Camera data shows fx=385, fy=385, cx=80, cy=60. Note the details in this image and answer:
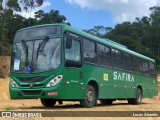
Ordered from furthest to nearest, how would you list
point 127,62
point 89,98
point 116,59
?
1. point 127,62
2. point 116,59
3. point 89,98

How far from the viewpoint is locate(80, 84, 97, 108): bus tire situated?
48.7 feet

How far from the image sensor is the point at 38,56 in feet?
45.0

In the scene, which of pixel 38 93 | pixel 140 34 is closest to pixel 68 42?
pixel 38 93

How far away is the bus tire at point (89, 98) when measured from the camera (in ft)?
48.7

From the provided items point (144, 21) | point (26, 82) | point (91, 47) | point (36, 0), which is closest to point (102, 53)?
point (91, 47)

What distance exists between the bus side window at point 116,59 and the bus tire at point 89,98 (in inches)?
109

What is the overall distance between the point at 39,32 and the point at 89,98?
131 inches

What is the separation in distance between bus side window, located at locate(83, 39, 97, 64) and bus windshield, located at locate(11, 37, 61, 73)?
5.70ft

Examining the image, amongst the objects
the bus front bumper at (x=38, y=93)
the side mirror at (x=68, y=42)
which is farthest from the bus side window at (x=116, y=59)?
the bus front bumper at (x=38, y=93)

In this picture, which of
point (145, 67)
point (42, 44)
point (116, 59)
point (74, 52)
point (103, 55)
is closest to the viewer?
point (42, 44)

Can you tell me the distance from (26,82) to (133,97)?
9022 millimetres

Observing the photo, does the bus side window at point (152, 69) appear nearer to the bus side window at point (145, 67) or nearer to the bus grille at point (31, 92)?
the bus side window at point (145, 67)

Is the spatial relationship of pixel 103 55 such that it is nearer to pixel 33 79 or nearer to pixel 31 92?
pixel 33 79

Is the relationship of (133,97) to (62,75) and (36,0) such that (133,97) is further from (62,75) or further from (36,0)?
(36,0)
